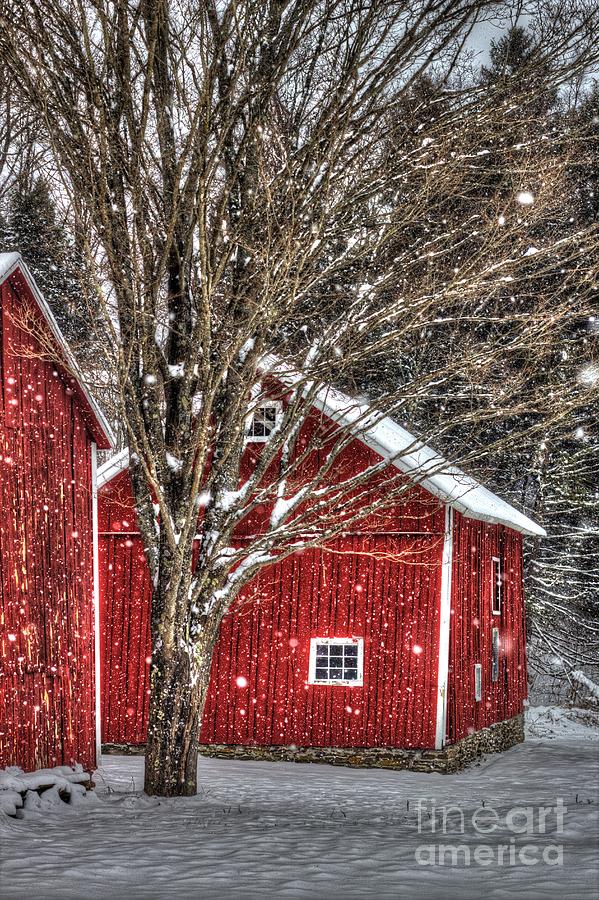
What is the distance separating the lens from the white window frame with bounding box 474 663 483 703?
642 inches

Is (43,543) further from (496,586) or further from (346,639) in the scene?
(496,586)

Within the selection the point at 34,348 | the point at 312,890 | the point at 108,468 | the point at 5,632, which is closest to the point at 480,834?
the point at 312,890

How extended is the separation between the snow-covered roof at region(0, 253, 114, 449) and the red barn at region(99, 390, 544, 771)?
7.01ft

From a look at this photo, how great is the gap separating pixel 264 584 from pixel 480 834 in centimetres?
741

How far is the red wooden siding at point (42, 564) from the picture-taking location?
10398mm

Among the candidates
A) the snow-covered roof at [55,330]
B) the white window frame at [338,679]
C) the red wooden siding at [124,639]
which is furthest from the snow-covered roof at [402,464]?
the white window frame at [338,679]

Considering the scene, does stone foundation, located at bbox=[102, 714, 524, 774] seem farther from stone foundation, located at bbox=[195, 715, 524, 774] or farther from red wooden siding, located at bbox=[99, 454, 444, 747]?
red wooden siding, located at bbox=[99, 454, 444, 747]

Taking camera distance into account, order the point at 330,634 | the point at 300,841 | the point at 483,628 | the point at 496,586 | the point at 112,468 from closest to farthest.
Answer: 1. the point at 300,841
2. the point at 330,634
3. the point at 112,468
4. the point at 483,628
5. the point at 496,586

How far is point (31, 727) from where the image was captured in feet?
34.7

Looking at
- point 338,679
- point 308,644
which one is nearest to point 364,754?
point 338,679

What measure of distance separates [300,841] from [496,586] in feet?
34.8

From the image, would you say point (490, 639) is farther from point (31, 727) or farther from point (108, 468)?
point (31, 727)

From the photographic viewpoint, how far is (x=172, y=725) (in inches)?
406

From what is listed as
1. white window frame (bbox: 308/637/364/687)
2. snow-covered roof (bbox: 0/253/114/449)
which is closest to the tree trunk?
snow-covered roof (bbox: 0/253/114/449)
